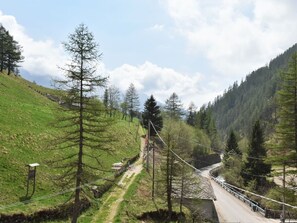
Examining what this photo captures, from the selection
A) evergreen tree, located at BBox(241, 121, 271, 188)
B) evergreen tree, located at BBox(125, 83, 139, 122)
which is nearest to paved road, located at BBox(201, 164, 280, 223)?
evergreen tree, located at BBox(241, 121, 271, 188)

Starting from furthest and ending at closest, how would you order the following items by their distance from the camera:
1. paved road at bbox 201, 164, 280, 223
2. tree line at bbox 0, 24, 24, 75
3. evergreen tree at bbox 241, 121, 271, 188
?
tree line at bbox 0, 24, 24, 75 < evergreen tree at bbox 241, 121, 271, 188 < paved road at bbox 201, 164, 280, 223

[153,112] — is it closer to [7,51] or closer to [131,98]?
[131,98]

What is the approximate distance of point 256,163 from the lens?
186 ft

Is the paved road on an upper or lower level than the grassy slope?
lower

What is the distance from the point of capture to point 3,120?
39719 mm

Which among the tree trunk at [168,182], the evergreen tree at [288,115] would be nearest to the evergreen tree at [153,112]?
the tree trunk at [168,182]

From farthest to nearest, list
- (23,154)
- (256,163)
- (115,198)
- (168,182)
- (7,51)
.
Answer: (7,51)
(256,163)
(115,198)
(168,182)
(23,154)

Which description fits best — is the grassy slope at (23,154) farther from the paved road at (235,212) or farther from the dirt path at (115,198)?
the paved road at (235,212)

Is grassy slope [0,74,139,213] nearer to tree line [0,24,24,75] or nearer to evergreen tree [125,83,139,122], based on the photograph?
tree line [0,24,24,75]

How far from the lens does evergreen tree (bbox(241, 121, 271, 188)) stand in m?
56.9

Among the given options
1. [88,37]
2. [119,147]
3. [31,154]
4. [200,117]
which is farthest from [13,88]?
[200,117]

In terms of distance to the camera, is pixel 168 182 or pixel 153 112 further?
pixel 153 112

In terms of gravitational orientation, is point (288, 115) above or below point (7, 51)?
below

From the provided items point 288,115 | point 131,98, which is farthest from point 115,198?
point 131,98
